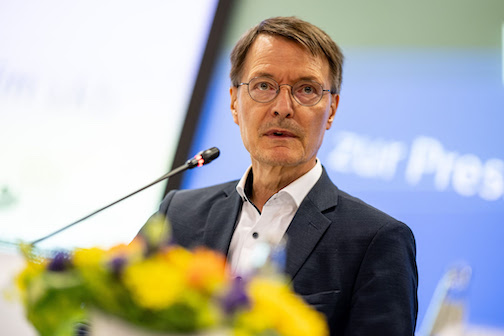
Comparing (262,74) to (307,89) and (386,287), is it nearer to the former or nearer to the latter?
(307,89)

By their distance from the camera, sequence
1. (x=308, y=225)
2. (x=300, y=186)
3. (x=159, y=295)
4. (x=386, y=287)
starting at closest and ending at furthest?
(x=159, y=295), (x=386, y=287), (x=308, y=225), (x=300, y=186)

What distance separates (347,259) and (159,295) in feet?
3.18

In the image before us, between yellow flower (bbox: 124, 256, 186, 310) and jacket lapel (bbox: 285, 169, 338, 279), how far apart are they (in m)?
0.87

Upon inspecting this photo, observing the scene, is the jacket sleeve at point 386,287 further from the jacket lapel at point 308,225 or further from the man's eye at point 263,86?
the man's eye at point 263,86

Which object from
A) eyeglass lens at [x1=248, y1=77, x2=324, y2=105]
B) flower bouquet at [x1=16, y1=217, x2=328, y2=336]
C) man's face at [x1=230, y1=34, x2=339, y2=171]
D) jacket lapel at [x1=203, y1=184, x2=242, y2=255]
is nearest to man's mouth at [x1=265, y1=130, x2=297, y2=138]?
man's face at [x1=230, y1=34, x2=339, y2=171]

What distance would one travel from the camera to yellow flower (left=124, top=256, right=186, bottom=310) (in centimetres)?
60

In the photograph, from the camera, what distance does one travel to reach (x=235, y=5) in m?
3.29

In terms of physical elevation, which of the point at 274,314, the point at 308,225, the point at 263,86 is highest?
the point at 263,86

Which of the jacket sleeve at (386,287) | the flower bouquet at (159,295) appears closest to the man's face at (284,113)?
the jacket sleeve at (386,287)

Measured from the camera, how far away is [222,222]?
5.66 feet

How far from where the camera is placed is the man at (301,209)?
4.66ft

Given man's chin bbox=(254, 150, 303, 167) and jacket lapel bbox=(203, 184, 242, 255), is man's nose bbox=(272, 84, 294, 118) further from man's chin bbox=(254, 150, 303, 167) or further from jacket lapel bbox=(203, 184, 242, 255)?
jacket lapel bbox=(203, 184, 242, 255)

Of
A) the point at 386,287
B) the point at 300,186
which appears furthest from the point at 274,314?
the point at 300,186

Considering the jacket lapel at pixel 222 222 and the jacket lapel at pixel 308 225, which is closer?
the jacket lapel at pixel 308 225
